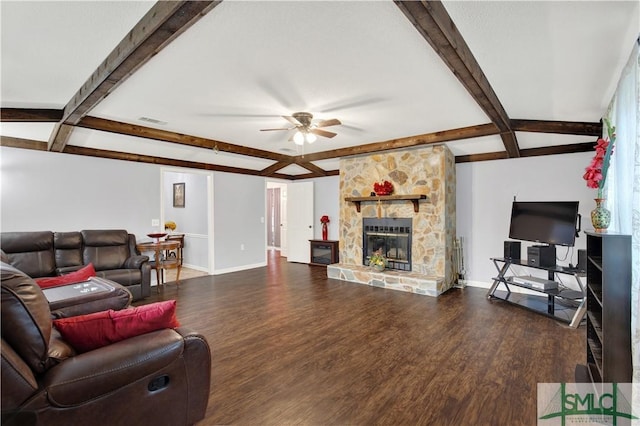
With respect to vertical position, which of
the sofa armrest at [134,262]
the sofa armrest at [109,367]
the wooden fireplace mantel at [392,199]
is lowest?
the sofa armrest at [134,262]

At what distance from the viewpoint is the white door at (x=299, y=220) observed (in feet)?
26.2

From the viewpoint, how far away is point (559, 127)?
3795 millimetres

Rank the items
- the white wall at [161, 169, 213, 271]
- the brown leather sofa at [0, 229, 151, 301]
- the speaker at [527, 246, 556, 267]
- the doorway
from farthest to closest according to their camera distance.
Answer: the doorway
the white wall at [161, 169, 213, 271]
the brown leather sofa at [0, 229, 151, 301]
the speaker at [527, 246, 556, 267]

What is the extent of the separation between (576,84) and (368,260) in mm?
4107

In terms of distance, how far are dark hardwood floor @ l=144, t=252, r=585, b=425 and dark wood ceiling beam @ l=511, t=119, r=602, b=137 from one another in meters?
2.35

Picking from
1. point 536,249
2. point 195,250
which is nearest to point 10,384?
point 536,249

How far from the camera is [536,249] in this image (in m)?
4.07

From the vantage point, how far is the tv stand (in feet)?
11.9

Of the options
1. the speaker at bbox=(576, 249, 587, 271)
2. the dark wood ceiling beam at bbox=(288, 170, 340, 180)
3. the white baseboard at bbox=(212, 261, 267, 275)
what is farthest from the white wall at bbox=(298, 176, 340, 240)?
the speaker at bbox=(576, 249, 587, 271)

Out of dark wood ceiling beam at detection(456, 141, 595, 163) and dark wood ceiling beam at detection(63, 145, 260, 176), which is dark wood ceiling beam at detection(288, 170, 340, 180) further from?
dark wood ceiling beam at detection(456, 141, 595, 163)

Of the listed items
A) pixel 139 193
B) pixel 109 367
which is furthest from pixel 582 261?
pixel 139 193

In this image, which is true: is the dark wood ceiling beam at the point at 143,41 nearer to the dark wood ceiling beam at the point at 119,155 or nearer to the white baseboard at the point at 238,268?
the dark wood ceiling beam at the point at 119,155

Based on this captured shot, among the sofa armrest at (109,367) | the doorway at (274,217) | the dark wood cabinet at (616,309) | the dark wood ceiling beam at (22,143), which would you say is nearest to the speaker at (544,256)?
the dark wood cabinet at (616,309)

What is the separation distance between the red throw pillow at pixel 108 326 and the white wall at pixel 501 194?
5.22m
